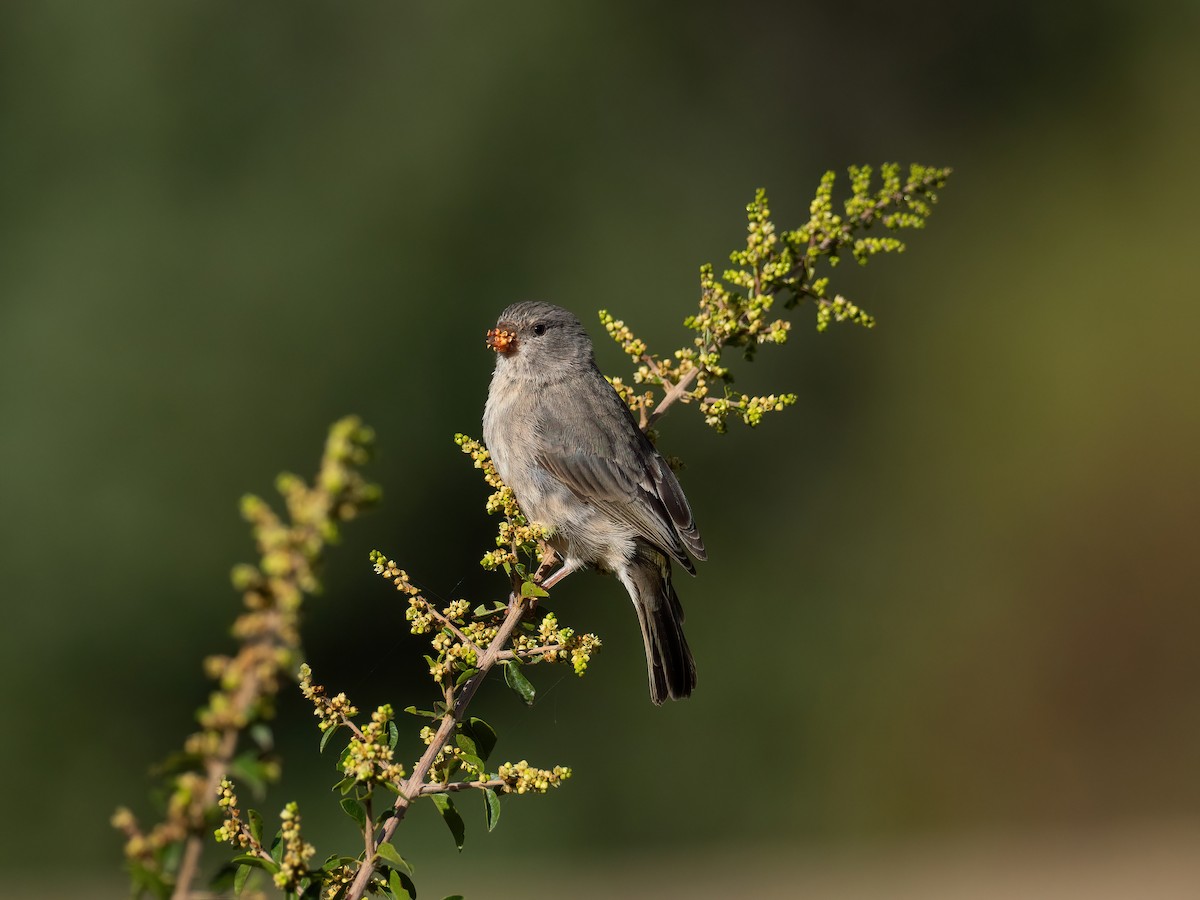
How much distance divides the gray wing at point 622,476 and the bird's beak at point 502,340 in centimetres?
52

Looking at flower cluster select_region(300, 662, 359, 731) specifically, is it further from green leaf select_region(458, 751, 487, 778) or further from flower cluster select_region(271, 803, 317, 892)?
flower cluster select_region(271, 803, 317, 892)

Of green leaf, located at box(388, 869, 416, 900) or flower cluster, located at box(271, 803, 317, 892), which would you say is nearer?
flower cluster, located at box(271, 803, 317, 892)

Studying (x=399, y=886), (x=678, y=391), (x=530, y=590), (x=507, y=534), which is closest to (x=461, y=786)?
(x=399, y=886)

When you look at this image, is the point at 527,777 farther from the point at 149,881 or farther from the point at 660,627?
the point at 660,627

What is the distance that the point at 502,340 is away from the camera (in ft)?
20.1

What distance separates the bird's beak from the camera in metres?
6.10

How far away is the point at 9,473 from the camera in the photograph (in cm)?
1471

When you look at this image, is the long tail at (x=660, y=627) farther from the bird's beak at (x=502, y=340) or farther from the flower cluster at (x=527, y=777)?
the flower cluster at (x=527, y=777)

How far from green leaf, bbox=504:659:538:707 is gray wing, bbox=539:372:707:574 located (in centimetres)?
247

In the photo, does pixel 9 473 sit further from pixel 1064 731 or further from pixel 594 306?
pixel 1064 731

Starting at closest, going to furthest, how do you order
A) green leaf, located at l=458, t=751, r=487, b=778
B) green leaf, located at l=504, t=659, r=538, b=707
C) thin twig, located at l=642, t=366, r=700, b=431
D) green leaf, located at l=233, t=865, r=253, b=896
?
1. green leaf, located at l=233, t=865, r=253, b=896
2. green leaf, located at l=458, t=751, r=487, b=778
3. green leaf, located at l=504, t=659, r=538, b=707
4. thin twig, located at l=642, t=366, r=700, b=431

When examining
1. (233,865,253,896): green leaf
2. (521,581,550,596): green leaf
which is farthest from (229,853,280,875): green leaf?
(521,581,550,596): green leaf

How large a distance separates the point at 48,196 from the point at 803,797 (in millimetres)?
11723

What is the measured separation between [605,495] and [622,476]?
11 cm
